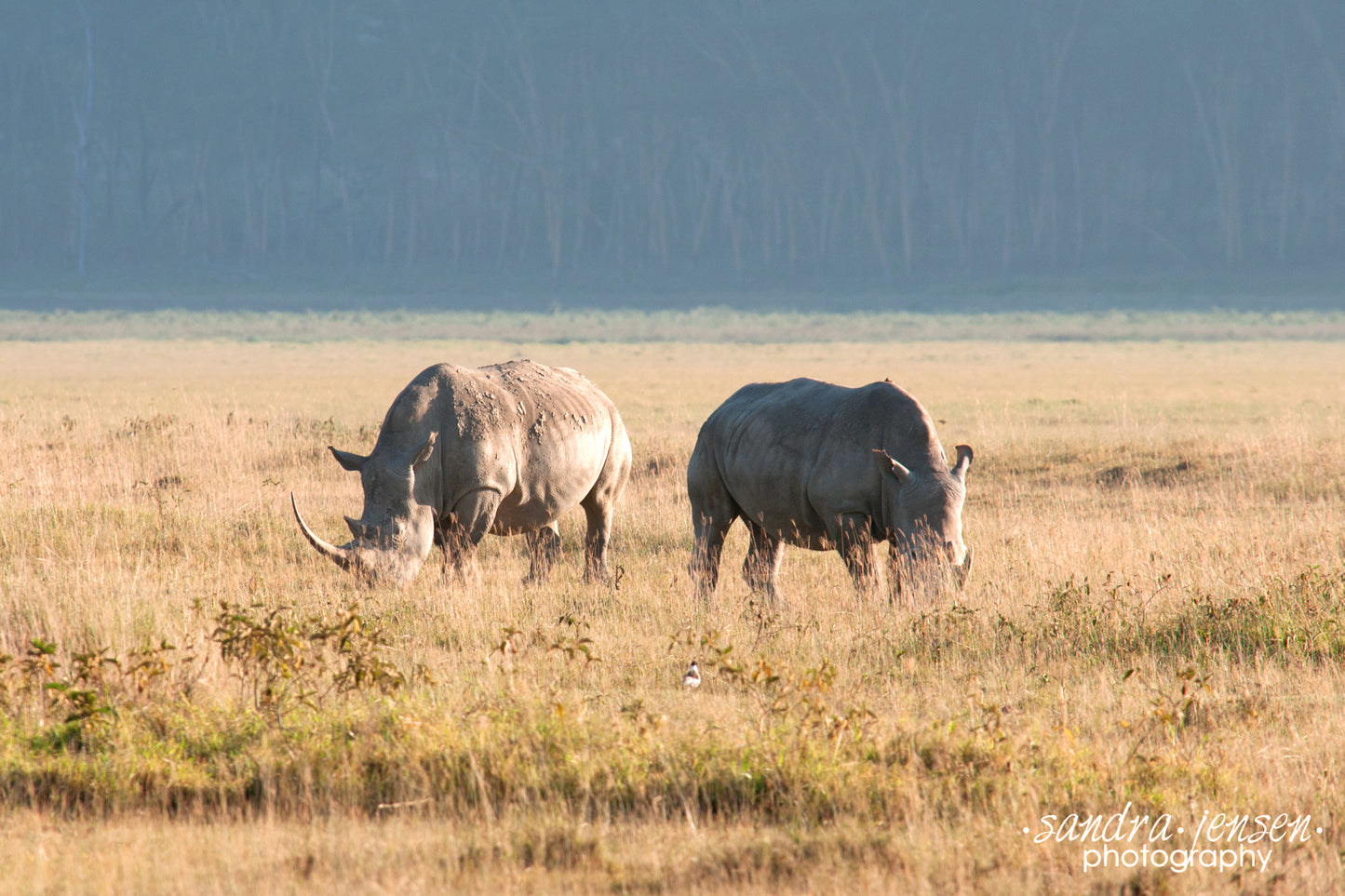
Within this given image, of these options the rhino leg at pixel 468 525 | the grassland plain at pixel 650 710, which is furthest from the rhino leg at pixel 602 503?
the rhino leg at pixel 468 525

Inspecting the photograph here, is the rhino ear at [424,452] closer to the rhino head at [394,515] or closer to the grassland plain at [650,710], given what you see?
the rhino head at [394,515]

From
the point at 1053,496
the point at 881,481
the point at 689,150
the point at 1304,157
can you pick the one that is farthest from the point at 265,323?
the point at 1304,157

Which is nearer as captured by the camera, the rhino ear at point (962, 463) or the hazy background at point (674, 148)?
the rhino ear at point (962, 463)

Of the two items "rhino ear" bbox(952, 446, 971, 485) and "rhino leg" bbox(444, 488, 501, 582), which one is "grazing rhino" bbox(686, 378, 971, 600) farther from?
"rhino leg" bbox(444, 488, 501, 582)

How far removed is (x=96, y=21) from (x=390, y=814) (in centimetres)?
9969

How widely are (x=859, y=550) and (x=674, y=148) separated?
7799 centimetres

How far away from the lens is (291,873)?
15.0 ft

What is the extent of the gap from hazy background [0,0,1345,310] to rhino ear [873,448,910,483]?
64846 millimetres

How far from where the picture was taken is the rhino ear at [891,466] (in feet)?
26.7

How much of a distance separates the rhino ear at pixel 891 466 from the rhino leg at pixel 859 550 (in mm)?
507

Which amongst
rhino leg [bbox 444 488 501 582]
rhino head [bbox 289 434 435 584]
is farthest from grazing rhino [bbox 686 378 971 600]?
rhino head [bbox 289 434 435 584]

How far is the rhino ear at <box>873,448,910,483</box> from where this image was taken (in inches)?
321

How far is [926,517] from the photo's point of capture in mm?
8109

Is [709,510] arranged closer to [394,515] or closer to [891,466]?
[891,466]
